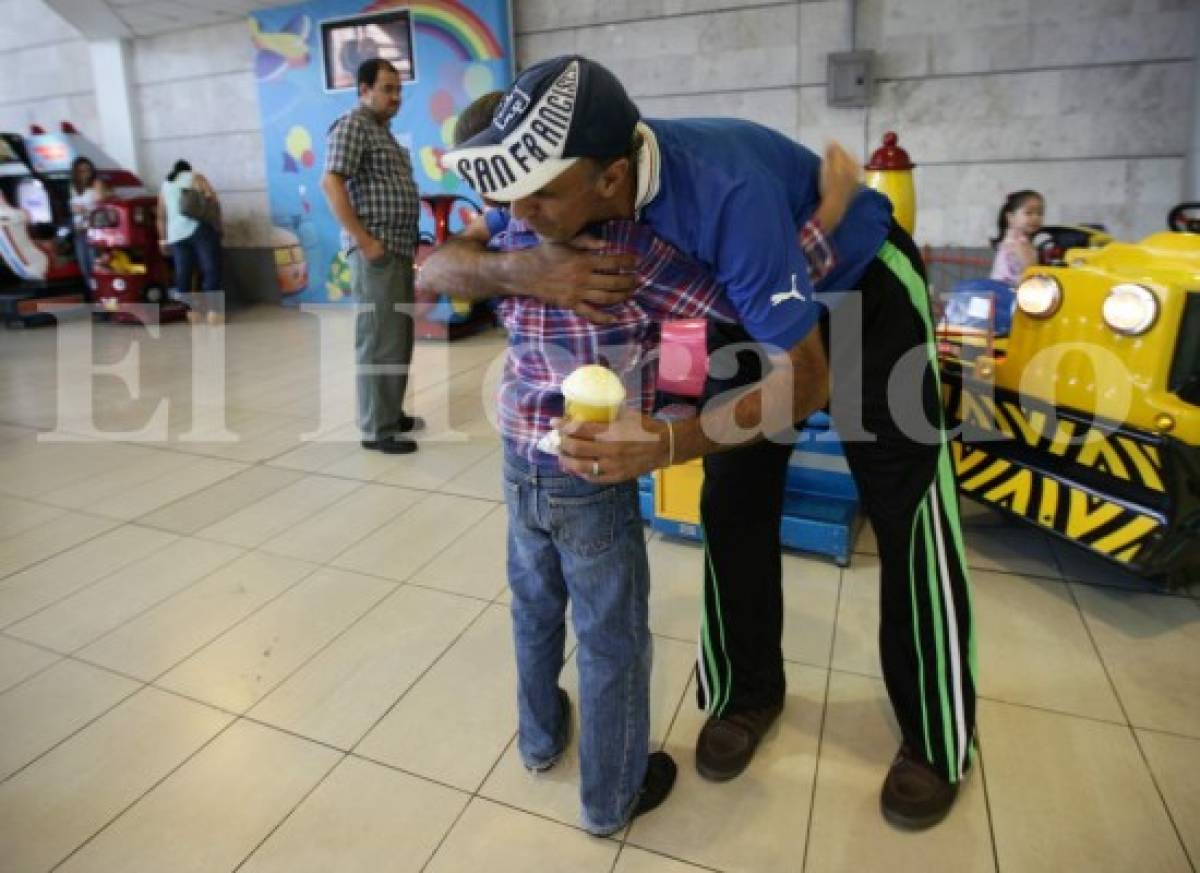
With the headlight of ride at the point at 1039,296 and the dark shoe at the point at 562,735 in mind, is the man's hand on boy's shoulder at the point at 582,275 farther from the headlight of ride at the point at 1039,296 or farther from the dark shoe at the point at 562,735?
the headlight of ride at the point at 1039,296

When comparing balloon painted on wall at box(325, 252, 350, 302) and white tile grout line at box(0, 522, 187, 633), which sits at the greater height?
balloon painted on wall at box(325, 252, 350, 302)

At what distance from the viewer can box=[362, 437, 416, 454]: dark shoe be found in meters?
3.58

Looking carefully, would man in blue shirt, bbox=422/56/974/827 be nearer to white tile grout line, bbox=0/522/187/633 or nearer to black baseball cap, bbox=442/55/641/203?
black baseball cap, bbox=442/55/641/203

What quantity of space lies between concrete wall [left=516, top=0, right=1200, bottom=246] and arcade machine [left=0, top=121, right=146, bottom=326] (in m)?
5.28

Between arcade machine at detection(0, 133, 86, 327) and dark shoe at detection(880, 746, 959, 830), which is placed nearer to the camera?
dark shoe at detection(880, 746, 959, 830)

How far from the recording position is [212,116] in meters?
7.94

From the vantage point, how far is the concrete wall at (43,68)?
8.45 metres

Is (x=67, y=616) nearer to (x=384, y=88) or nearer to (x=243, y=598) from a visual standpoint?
(x=243, y=598)

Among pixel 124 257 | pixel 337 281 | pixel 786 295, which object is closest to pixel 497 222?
pixel 786 295

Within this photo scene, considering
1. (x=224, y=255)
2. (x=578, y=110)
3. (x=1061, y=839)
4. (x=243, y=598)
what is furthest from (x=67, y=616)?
(x=224, y=255)

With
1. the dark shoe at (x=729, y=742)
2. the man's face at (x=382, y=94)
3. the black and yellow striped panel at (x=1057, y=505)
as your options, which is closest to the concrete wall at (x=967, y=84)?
the man's face at (x=382, y=94)

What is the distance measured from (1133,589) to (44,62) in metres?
11.2

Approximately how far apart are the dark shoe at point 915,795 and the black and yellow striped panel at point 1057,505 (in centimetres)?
83

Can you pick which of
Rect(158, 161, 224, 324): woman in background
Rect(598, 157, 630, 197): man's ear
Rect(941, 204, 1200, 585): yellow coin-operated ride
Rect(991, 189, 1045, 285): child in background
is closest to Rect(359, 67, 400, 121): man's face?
Rect(941, 204, 1200, 585): yellow coin-operated ride
